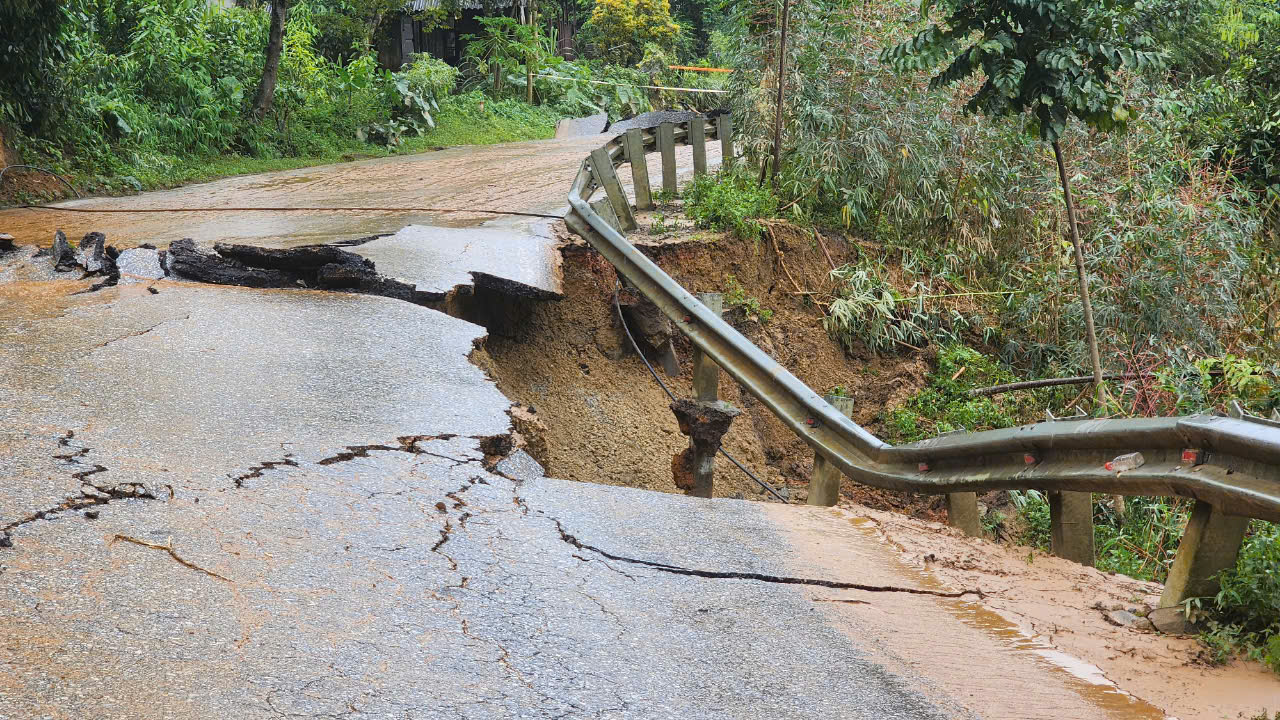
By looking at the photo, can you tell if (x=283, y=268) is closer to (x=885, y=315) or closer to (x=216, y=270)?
(x=216, y=270)

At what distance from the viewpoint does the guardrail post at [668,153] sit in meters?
10.8

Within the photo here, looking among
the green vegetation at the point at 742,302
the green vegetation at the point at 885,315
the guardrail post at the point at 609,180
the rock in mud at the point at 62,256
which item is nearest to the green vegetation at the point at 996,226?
the green vegetation at the point at 885,315

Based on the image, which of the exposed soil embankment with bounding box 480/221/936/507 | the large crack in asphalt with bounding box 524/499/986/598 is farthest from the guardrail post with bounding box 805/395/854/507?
the exposed soil embankment with bounding box 480/221/936/507

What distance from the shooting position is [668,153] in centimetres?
1092

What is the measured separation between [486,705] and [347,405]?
2510 millimetres

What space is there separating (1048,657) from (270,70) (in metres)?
15.4

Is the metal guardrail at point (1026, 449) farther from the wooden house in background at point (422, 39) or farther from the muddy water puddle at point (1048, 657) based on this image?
the wooden house in background at point (422, 39)

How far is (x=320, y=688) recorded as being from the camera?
2.62m

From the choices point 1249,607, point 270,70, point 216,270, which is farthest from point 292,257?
point 270,70

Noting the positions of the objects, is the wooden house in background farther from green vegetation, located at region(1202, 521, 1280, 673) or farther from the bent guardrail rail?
green vegetation, located at region(1202, 521, 1280, 673)

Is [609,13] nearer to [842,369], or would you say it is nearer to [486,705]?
[842,369]

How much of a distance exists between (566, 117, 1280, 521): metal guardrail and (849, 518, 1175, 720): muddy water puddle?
1.81ft

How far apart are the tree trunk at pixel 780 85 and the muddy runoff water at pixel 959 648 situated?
7.20 m

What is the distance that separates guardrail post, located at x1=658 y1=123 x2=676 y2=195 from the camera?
426 inches
